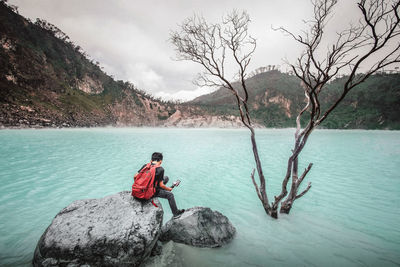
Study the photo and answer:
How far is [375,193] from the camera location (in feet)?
26.2

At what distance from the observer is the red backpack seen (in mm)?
3746

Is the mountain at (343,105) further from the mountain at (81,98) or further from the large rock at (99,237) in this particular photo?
the large rock at (99,237)

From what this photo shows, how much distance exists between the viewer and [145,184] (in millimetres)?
3742

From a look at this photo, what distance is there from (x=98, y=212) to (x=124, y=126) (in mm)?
85991

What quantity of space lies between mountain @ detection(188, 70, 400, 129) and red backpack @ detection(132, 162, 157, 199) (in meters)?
72.5

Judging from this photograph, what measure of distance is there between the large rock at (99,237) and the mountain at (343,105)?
73.1 metres

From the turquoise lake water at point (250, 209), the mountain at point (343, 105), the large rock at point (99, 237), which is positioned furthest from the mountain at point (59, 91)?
the large rock at point (99, 237)

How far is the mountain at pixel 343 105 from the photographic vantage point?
311 feet

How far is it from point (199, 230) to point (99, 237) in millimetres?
2057

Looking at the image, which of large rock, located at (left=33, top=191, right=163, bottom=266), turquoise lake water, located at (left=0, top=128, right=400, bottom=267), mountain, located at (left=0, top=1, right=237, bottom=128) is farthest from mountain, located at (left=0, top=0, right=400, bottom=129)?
large rock, located at (left=33, top=191, right=163, bottom=266)

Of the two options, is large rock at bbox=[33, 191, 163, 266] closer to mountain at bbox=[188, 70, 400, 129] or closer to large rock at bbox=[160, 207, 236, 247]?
large rock at bbox=[160, 207, 236, 247]

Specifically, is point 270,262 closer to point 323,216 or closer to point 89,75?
point 323,216

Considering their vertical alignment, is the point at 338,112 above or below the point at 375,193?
above

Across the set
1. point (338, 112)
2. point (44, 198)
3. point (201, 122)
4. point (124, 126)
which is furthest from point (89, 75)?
point (338, 112)
